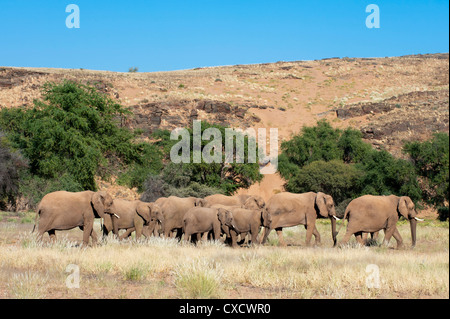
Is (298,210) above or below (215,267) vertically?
above

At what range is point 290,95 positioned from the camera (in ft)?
293

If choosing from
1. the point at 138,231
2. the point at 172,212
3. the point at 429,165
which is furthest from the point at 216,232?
the point at 429,165

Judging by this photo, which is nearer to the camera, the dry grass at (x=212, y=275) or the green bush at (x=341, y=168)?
the dry grass at (x=212, y=275)

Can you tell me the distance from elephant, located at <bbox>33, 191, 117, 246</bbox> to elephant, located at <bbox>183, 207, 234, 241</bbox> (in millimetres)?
2961

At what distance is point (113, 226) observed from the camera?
17.3m

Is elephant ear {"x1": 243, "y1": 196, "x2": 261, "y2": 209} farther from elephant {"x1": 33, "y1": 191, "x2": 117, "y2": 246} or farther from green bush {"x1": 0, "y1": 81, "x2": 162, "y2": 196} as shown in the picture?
green bush {"x1": 0, "y1": 81, "x2": 162, "y2": 196}

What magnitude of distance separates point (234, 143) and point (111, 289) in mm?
40687

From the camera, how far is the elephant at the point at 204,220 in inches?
683

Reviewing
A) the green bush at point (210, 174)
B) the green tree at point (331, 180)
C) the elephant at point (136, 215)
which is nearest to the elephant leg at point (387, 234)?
the elephant at point (136, 215)

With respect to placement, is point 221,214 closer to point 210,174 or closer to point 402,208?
point 402,208

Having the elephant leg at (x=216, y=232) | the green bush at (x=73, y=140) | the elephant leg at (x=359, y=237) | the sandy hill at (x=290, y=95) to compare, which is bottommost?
the elephant leg at (x=359, y=237)

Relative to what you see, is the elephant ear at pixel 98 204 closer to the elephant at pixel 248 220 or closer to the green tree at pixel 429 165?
the elephant at pixel 248 220

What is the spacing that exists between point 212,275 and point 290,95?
3226 inches

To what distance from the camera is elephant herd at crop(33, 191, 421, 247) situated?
15562 millimetres
